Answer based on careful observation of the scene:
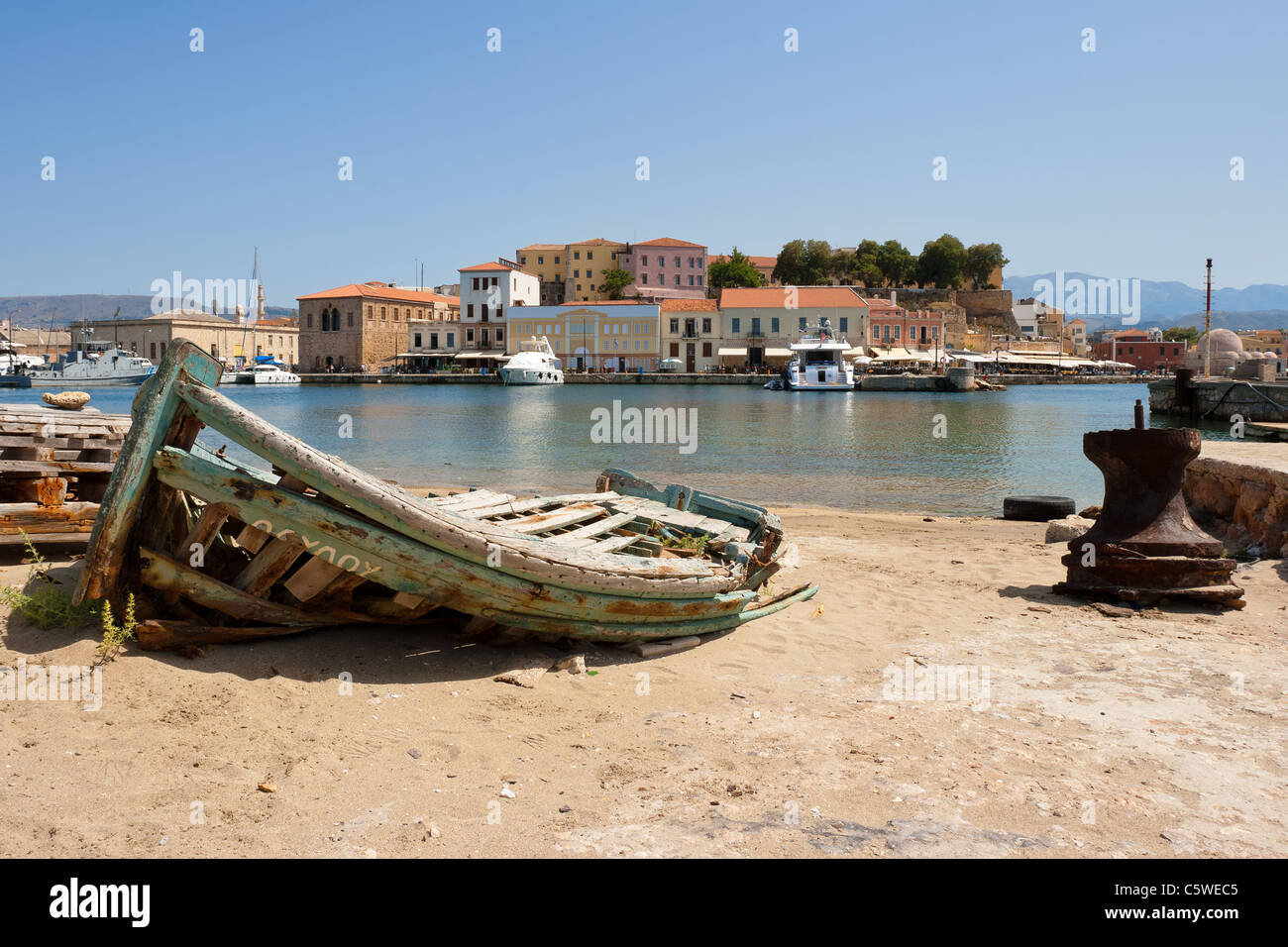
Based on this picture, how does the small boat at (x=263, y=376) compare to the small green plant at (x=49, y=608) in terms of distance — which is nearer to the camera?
the small green plant at (x=49, y=608)

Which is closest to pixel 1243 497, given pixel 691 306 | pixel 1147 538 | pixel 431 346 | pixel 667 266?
pixel 1147 538

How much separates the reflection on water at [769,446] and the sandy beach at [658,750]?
9546 mm

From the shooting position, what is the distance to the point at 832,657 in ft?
17.2

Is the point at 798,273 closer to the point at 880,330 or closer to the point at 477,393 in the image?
the point at 880,330

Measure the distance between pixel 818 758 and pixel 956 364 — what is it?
78723 mm

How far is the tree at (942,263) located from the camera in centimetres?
9969

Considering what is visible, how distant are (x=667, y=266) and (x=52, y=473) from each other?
9325cm

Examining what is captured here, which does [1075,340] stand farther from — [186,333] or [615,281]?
[186,333]

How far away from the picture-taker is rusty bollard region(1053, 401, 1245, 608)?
6234mm

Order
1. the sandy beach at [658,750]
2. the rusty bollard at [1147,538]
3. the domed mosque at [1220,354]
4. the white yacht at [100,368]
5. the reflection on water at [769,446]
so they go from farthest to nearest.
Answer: the white yacht at [100,368] < the domed mosque at [1220,354] < the reflection on water at [769,446] < the rusty bollard at [1147,538] < the sandy beach at [658,750]

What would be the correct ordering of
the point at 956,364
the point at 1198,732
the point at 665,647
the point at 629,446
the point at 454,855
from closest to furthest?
the point at 454,855
the point at 1198,732
the point at 665,647
the point at 629,446
the point at 956,364

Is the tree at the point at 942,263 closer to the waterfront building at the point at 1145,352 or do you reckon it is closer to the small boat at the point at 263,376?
the waterfront building at the point at 1145,352

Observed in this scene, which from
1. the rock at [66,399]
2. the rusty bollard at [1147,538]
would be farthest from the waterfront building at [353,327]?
the rusty bollard at [1147,538]

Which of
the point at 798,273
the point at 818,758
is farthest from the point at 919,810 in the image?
the point at 798,273
